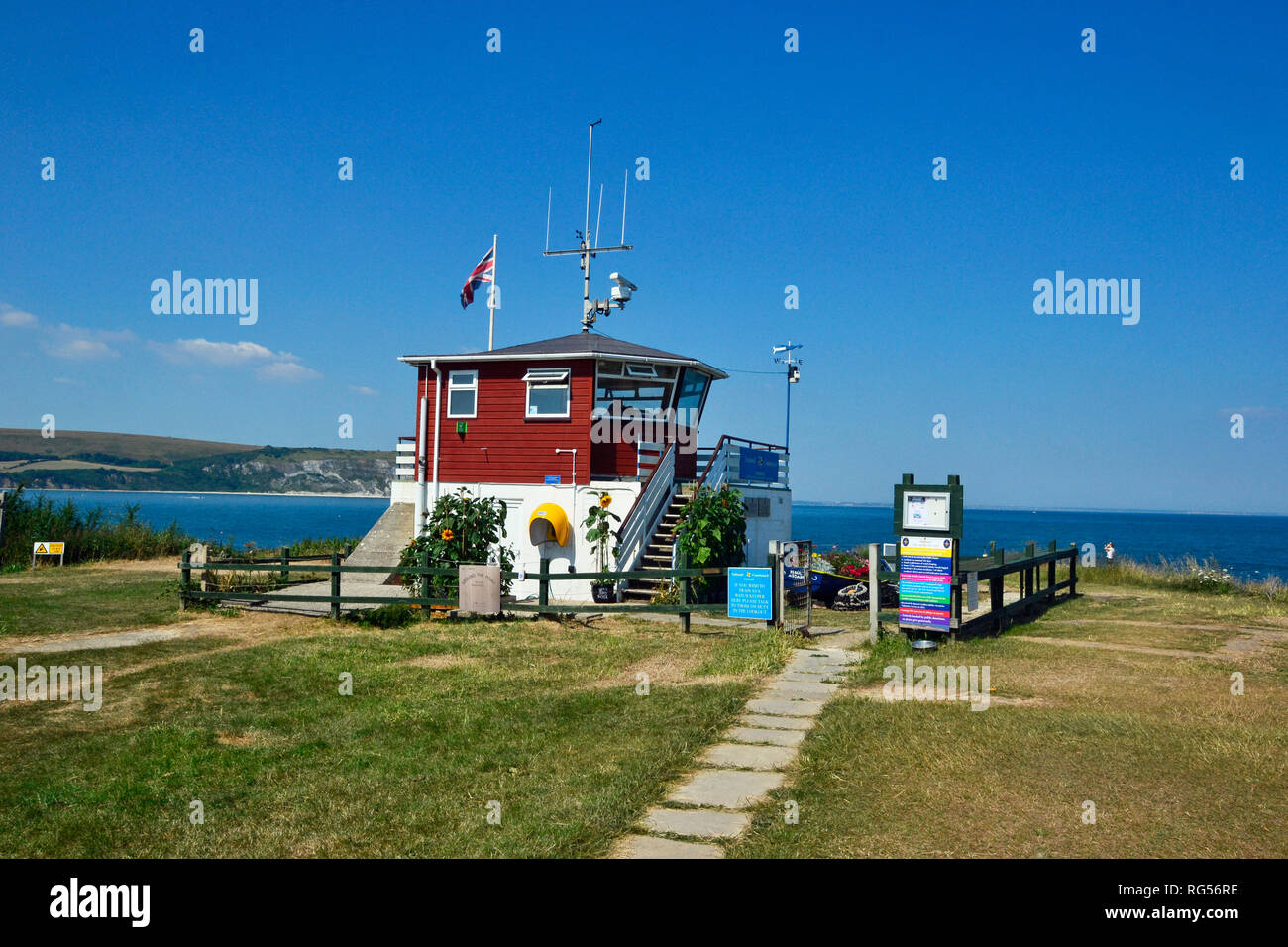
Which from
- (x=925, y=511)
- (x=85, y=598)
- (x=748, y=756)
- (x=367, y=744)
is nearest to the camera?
(x=748, y=756)

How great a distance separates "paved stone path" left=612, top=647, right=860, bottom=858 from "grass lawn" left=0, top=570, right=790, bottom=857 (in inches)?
8.5

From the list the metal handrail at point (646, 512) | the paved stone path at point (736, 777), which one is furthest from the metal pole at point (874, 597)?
the metal handrail at point (646, 512)

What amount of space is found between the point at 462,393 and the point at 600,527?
570 cm

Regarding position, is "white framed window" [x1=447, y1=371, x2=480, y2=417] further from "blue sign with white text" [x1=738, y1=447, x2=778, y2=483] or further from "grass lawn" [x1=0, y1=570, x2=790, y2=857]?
"grass lawn" [x1=0, y1=570, x2=790, y2=857]

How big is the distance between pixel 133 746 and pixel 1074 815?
321 inches

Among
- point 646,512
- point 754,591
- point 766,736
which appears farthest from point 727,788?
point 646,512

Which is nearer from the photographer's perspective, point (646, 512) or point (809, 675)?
point (809, 675)

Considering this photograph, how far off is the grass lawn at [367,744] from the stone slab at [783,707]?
0.29 metres

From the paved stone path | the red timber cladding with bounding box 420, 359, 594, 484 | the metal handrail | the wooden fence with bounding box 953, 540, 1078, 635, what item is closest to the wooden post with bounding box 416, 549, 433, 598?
the metal handrail

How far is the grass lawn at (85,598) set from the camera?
15.4m

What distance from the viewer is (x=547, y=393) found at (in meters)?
21.6

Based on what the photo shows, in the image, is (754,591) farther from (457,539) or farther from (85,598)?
(85,598)
